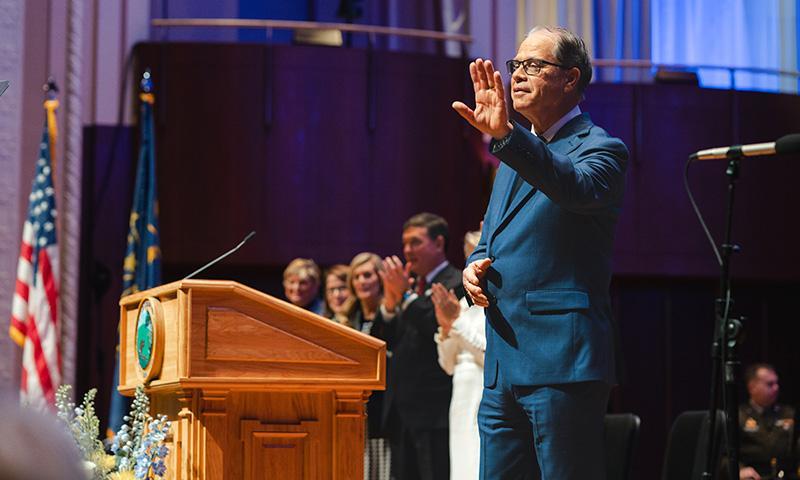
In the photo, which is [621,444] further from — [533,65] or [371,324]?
[533,65]

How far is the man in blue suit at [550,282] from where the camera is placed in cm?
262

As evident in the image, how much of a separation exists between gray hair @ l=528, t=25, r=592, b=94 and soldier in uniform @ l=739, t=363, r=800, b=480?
12.3 feet

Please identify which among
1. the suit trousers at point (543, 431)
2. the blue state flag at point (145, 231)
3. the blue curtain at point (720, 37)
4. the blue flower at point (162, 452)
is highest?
the blue curtain at point (720, 37)

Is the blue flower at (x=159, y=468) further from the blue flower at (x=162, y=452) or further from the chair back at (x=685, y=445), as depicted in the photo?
the chair back at (x=685, y=445)

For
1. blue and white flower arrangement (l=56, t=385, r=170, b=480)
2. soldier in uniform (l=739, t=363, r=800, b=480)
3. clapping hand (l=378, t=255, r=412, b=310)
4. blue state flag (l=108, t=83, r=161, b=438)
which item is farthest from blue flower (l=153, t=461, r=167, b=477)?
blue state flag (l=108, t=83, r=161, b=438)

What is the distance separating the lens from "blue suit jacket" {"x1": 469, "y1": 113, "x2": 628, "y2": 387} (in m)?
2.66

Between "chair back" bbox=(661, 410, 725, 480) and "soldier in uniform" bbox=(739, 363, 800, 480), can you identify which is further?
"soldier in uniform" bbox=(739, 363, 800, 480)

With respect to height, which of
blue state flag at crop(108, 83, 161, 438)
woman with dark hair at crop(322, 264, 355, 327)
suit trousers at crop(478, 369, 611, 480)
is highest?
blue state flag at crop(108, 83, 161, 438)

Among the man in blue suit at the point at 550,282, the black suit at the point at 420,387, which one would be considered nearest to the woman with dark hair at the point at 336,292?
the black suit at the point at 420,387

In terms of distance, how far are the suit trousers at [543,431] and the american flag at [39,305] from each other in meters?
5.14

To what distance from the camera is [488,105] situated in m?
2.52

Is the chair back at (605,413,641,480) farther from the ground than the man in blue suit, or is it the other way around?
the man in blue suit

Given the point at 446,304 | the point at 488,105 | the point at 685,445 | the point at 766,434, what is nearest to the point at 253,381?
the point at 488,105

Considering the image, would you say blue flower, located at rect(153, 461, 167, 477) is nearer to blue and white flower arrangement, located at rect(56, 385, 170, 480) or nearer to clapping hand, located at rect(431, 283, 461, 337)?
blue and white flower arrangement, located at rect(56, 385, 170, 480)
